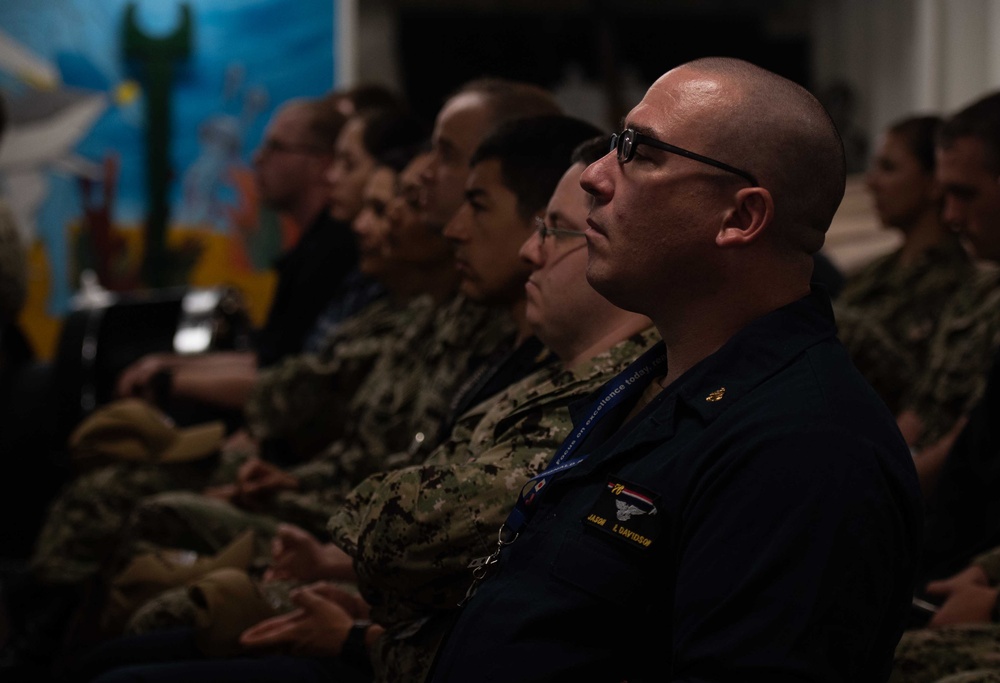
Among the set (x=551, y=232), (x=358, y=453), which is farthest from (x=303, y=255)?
(x=551, y=232)

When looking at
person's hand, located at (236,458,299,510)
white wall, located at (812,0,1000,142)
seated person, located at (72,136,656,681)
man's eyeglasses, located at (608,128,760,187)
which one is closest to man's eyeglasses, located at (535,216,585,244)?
seated person, located at (72,136,656,681)

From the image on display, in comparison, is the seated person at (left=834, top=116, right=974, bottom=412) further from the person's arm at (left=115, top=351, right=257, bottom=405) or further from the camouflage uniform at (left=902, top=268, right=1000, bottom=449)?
the person's arm at (left=115, top=351, right=257, bottom=405)

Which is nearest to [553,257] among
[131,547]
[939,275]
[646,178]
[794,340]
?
[646,178]

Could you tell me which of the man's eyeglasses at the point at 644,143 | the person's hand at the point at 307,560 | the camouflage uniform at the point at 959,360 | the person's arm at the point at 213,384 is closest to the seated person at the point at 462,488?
the person's hand at the point at 307,560

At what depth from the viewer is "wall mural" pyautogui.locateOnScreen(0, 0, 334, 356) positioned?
5828 mm

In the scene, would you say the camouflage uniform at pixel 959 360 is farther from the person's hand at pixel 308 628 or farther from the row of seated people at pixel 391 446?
the person's hand at pixel 308 628

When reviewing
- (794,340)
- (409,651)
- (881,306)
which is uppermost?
(794,340)

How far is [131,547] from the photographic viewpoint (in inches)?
106

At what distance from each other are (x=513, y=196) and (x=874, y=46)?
16.4 ft

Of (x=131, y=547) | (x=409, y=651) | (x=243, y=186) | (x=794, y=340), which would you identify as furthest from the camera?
(x=243, y=186)

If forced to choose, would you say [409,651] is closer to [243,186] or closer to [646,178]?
[646,178]

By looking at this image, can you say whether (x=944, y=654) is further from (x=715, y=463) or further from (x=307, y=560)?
(x=307, y=560)

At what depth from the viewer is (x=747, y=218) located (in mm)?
1242

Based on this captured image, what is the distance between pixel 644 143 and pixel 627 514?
37 centimetres
